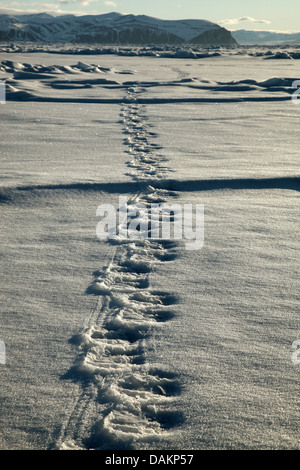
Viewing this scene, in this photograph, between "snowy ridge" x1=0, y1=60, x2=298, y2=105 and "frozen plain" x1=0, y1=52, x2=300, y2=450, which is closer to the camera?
"frozen plain" x1=0, y1=52, x2=300, y2=450

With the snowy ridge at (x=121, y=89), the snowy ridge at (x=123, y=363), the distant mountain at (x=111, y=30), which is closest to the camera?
the snowy ridge at (x=123, y=363)

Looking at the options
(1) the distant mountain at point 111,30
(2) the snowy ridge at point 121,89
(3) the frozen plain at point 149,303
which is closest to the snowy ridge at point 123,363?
(3) the frozen plain at point 149,303

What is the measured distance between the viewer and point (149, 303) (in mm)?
1794

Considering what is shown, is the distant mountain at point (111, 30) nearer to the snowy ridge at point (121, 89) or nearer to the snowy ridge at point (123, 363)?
the snowy ridge at point (121, 89)

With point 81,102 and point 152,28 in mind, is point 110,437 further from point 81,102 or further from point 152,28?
point 152,28

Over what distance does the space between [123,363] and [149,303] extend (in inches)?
15.4

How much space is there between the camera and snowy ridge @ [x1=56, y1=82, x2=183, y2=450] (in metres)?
1.17

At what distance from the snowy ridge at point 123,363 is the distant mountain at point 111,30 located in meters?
59.8

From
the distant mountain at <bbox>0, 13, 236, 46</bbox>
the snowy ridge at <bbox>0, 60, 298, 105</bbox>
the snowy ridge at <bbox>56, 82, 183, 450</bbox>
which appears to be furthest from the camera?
the distant mountain at <bbox>0, 13, 236, 46</bbox>

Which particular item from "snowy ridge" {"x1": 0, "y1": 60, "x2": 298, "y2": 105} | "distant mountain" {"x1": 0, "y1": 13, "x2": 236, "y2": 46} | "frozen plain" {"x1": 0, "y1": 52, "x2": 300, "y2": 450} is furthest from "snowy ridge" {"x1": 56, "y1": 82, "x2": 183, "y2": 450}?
"distant mountain" {"x1": 0, "y1": 13, "x2": 236, "y2": 46}

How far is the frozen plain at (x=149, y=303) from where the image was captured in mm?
1197

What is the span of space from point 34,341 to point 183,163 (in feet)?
8.06

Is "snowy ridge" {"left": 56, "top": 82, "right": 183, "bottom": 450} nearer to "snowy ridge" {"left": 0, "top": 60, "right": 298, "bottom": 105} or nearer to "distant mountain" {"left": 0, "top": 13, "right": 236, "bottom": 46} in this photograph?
"snowy ridge" {"left": 0, "top": 60, "right": 298, "bottom": 105}
